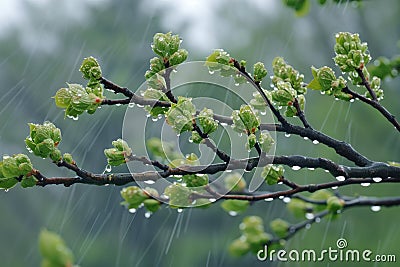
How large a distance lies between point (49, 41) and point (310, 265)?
5.39 meters

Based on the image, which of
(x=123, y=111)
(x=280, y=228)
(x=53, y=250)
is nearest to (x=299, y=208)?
(x=280, y=228)

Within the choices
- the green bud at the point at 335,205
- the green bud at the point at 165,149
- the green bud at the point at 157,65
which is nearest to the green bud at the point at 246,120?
the green bud at the point at 157,65

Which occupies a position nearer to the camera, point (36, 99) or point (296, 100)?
point (296, 100)

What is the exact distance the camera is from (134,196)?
858 millimetres

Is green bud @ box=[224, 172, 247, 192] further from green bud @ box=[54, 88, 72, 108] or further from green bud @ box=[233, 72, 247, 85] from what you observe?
green bud @ box=[54, 88, 72, 108]

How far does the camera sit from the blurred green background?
6.41 meters

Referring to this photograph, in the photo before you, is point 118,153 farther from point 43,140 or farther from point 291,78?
point 291,78

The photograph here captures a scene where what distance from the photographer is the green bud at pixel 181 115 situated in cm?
72

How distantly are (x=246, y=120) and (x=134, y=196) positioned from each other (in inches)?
9.1

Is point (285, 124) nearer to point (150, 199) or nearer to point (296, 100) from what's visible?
point (296, 100)

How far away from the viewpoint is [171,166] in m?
0.78

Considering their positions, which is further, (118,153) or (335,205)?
(335,205)

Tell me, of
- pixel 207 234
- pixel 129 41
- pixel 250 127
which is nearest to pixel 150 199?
pixel 250 127

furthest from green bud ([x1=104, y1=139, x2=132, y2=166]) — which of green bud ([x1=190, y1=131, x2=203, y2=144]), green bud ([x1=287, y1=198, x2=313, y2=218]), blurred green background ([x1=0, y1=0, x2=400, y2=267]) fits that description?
blurred green background ([x1=0, y1=0, x2=400, y2=267])
